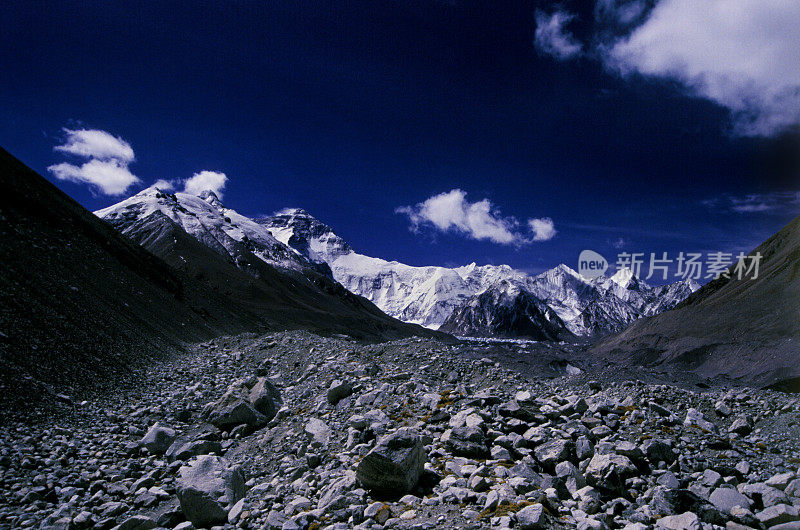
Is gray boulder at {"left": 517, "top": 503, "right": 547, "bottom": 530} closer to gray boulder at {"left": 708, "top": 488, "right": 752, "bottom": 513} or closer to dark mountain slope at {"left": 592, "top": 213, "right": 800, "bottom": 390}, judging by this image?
gray boulder at {"left": 708, "top": 488, "right": 752, "bottom": 513}

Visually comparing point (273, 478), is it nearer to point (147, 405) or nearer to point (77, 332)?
point (147, 405)

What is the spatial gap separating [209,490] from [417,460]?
3.93 m

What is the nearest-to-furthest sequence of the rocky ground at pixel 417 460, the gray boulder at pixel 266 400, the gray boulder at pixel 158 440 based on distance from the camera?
the rocky ground at pixel 417 460 → the gray boulder at pixel 158 440 → the gray boulder at pixel 266 400

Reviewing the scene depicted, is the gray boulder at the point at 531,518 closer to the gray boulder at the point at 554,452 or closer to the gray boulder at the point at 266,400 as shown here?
the gray boulder at the point at 554,452

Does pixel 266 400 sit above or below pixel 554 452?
below

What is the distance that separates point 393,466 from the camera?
640 centimetres

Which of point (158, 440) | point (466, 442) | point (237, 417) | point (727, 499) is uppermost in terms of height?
point (727, 499)

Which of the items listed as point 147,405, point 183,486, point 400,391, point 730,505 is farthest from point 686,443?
point 147,405

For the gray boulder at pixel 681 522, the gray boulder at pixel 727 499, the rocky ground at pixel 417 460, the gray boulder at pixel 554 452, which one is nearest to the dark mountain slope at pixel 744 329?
the rocky ground at pixel 417 460

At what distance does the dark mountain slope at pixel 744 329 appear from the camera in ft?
156

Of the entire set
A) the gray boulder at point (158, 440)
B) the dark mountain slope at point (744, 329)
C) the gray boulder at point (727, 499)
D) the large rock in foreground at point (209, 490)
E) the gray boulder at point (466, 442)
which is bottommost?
the gray boulder at point (158, 440)

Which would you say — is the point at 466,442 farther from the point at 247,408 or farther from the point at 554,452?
the point at 247,408

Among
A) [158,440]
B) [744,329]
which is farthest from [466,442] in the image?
[744,329]

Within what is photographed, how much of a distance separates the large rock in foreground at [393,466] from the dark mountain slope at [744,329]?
3554 cm
